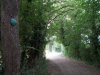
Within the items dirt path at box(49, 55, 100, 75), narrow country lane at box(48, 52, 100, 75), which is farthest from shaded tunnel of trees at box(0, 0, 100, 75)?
narrow country lane at box(48, 52, 100, 75)

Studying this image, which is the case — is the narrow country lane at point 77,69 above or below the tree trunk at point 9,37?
below

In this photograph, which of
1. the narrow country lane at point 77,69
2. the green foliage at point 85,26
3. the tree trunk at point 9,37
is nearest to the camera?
the tree trunk at point 9,37

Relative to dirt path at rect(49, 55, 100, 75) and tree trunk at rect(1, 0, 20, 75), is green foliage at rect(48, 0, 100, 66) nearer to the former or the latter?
dirt path at rect(49, 55, 100, 75)

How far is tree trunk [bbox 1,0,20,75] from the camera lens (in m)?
5.18

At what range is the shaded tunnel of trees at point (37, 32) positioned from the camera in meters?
5.24

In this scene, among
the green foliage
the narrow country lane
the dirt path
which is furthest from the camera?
the green foliage

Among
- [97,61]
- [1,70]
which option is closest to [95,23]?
[97,61]

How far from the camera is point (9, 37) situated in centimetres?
519

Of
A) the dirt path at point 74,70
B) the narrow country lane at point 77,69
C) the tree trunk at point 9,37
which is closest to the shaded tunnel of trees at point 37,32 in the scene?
the tree trunk at point 9,37

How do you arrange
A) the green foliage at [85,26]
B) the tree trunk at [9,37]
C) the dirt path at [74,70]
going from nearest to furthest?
the tree trunk at [9,37]
the dirt path at [74,70]
the green foliage at [85,26]

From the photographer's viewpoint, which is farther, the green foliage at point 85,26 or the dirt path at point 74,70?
the green foliage at point 85,26

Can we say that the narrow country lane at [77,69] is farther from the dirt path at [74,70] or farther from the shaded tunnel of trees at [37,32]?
the shaded tunnel of trees at [37,32]

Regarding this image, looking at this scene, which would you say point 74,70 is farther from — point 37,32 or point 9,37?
point 9,37

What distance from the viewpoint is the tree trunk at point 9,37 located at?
17.0 feet
